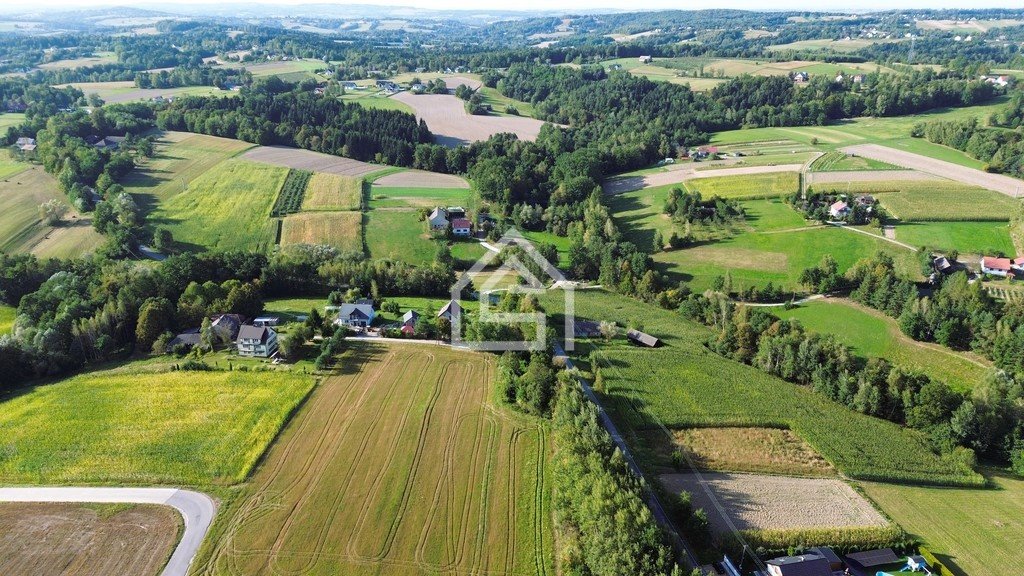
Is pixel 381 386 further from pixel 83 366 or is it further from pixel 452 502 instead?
pixel 83 366

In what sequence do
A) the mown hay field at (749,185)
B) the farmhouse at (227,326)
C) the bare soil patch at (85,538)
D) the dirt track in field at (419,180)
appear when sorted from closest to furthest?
the bare soil patch at (85,538) < the farmhouse at (227,326) < the mown hay field at (749,185) < the dirt track in field at (419,180)

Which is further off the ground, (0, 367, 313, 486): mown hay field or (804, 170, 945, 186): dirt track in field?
(804, 170, 945, 186): dirt track in field

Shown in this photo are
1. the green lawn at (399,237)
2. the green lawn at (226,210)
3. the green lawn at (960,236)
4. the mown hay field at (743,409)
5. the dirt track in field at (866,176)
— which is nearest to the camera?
the mown hay field at (743,409)

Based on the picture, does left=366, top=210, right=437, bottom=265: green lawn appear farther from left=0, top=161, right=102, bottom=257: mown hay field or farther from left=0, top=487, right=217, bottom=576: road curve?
left=0, top=487, right=217, bottom=576: road curve

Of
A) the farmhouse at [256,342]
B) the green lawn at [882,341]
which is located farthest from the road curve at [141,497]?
the green lawn at [882,341]

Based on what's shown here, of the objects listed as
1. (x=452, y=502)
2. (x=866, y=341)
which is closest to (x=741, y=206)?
(x=866, y=341)

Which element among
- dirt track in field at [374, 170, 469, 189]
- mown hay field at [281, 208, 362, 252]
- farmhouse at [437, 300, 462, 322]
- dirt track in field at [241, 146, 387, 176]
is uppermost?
dirt track in field at [241, 146, 387, 176]

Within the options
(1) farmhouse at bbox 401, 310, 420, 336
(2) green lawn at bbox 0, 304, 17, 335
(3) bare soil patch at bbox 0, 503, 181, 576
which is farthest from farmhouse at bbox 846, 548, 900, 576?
(2) green lawn at bbox 0, 304, 17, 335

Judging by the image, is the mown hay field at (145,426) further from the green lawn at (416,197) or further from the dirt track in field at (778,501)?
the green lawn at (416,197)

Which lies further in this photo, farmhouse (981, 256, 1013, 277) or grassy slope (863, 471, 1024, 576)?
farmhouse (981, 256, 1013, 277)
